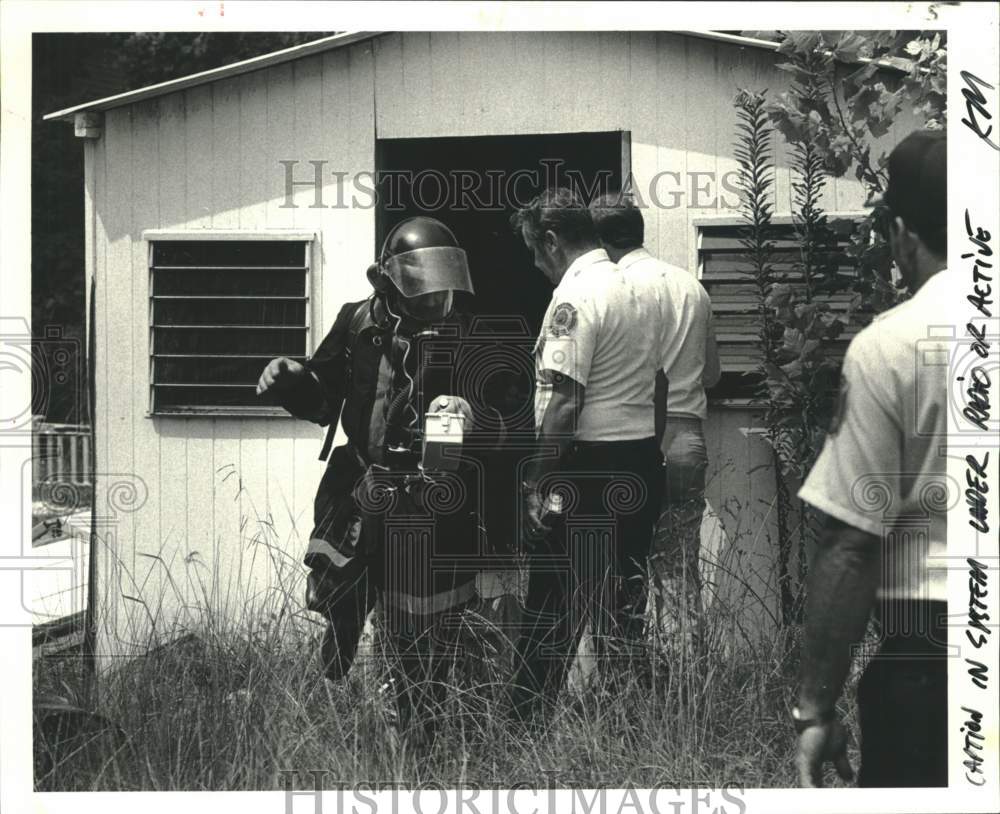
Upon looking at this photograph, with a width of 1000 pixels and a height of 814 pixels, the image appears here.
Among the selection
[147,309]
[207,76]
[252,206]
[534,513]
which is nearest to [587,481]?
[534,513]

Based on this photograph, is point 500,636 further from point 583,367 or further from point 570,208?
point 570,208

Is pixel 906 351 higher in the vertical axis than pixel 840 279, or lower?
lower

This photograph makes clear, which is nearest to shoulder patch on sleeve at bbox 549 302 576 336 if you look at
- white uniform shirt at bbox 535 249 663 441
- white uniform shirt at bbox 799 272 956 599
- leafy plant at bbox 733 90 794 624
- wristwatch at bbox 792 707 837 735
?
white uniform shirt at bbox 535 249 663 441

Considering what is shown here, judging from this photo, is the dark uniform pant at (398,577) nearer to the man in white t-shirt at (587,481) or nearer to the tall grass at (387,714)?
the tall grass at (387,714)

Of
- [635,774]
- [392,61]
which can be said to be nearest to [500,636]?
[635,774]

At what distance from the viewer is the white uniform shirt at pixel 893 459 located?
3.40 metres

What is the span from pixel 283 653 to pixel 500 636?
2.43ft

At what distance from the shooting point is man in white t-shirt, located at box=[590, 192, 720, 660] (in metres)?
4.41

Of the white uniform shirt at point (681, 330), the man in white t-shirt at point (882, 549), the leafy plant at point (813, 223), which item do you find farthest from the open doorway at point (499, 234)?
the man in white t-shirt at point (882, 549)

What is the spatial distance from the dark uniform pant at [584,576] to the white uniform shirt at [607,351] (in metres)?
0.09

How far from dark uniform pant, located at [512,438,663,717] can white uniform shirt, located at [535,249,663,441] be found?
9cm

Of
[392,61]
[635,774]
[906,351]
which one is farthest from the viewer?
[392,61]

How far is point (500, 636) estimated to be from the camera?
173 inches

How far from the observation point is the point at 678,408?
4.44m
